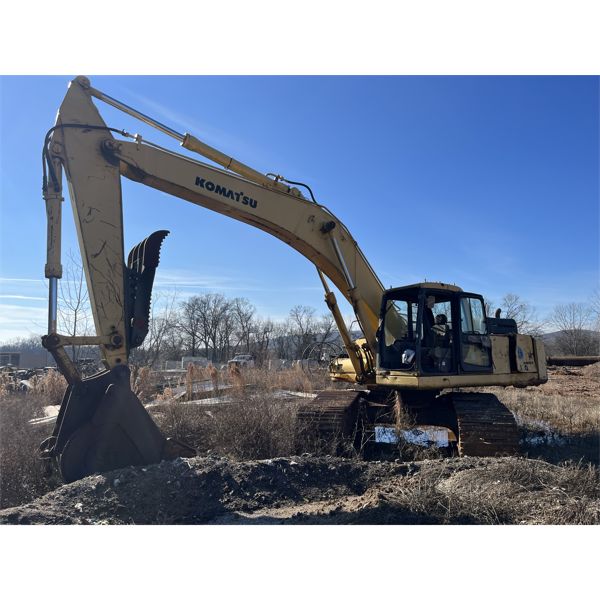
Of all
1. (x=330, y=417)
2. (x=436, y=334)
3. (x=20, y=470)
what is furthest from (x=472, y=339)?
(x=20, y=470)

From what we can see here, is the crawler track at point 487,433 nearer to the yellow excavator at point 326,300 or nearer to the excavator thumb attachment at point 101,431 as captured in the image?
the yellow excavator at point 326,300

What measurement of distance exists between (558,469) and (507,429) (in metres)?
1.90

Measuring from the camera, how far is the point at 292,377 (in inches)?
693

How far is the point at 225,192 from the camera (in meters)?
7.27

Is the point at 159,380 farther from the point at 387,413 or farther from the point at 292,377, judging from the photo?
the point at 387,413

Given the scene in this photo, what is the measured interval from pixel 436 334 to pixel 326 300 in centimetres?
192

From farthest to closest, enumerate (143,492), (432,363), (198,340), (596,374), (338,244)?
(198,340) → (596,374) → (338,244) → (432,363) → (143,492)

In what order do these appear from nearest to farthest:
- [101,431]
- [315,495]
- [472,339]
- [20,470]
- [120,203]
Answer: [101,431], [315,495], [20,470], [120,203], [472,339]

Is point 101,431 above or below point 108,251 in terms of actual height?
below

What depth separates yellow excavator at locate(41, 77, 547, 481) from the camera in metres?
5.65

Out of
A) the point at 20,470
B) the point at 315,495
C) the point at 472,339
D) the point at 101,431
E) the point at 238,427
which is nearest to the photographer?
the point at 101,431

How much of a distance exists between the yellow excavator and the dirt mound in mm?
631

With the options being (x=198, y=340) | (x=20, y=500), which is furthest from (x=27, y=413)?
(x=198, y=340)

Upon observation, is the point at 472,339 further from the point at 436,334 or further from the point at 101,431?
the point at 101,431
